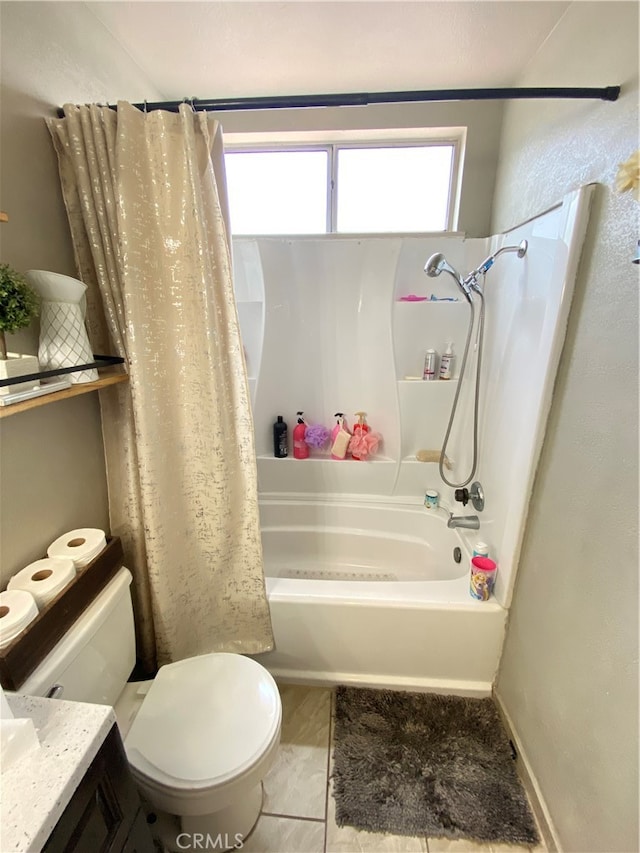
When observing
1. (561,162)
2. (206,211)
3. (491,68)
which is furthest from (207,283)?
(491,68)

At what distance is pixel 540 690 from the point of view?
3.88 feet

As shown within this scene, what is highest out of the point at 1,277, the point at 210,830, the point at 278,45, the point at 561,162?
the point at 278,45

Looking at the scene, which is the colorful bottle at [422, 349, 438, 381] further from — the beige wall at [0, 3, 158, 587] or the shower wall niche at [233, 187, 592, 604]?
the beige wall at [0, 3, 158, 587]

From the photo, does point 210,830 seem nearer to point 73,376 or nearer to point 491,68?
point 73,376

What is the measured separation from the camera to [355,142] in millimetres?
1921

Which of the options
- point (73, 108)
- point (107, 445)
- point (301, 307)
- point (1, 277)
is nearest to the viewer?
point (1, 277)

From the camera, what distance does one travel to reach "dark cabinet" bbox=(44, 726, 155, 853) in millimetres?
586

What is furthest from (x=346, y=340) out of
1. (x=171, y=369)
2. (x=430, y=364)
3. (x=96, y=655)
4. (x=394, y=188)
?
(x=96, y=655)

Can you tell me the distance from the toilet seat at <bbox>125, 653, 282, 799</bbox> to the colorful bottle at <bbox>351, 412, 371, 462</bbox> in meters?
1.21

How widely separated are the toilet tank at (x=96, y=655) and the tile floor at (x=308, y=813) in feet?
2.06

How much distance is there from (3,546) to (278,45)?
1.79 metres

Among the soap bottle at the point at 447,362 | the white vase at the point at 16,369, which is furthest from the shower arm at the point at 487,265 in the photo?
the white vase at the point at 16,369

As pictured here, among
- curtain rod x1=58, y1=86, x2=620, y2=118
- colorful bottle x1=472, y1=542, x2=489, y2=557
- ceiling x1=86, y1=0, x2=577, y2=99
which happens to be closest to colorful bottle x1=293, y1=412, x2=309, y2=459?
colorful bottle x1=472, y1=542, x2=489, y2=557

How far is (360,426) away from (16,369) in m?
1.59
